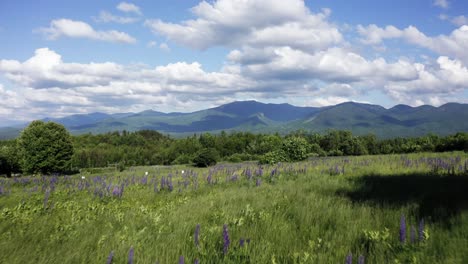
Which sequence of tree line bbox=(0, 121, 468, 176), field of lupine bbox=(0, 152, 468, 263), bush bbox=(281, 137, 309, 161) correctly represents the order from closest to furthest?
field of lupine bbox=(0, 152, 468, 263) → bush bbox=(281, 137, 309, 161) → tree line bbox=(0, 121, 468, 176)

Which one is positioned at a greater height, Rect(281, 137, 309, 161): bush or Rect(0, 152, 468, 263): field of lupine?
Rect(0, 152, 468, 263): field of lupine

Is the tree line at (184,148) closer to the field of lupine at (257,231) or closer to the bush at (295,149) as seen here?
the bush at (295,149)

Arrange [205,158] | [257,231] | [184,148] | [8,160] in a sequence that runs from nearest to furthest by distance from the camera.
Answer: [257,231] < [205,158] < [8,160] < [184,148]

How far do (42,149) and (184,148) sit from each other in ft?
256

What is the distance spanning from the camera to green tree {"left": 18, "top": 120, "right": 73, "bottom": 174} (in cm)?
3791

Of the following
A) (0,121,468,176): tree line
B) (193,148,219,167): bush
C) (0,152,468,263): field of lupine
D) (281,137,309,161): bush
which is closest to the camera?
(0,152,468,263): field of lupine

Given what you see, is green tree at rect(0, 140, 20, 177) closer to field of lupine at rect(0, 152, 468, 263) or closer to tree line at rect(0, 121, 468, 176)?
tree line at rect(0, 121, 468, 176)

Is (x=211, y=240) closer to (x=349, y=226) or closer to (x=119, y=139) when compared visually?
(x=349, y=226)

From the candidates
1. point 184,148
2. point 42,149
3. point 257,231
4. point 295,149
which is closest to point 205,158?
point 295,149

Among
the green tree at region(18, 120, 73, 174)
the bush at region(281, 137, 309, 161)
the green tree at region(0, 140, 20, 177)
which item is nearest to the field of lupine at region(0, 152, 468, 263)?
the bush at region(281, 137, 309, 161)

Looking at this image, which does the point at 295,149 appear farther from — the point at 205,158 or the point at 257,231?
the point at 257,231

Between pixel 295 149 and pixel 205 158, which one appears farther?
pixel 205 158

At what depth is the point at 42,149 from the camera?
38.7m

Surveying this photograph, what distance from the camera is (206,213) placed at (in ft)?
16.4
